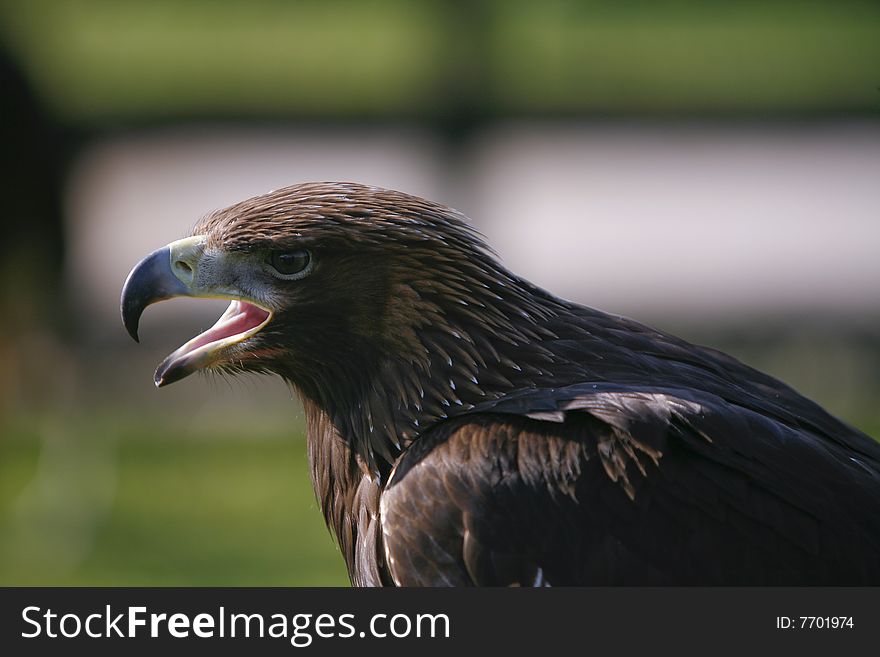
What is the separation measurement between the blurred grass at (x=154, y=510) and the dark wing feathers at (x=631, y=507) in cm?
506

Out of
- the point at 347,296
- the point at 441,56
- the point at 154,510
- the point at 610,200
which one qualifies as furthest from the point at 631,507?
the point at 610,200

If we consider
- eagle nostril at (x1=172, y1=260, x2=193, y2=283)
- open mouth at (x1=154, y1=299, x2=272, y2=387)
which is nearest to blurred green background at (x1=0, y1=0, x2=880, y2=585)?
open mouth at (x1=154, y1=299, x2=272, y2=387)

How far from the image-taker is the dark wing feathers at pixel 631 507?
124 inches

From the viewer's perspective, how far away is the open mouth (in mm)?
3467

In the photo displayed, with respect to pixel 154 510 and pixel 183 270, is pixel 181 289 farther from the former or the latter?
pixel 154 510

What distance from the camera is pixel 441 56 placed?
12438mm

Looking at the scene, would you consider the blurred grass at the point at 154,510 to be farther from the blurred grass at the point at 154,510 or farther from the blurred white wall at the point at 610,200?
the blurred white wall at the point at 610,200

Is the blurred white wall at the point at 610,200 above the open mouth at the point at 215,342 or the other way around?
above

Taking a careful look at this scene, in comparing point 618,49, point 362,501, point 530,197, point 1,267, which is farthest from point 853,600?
point 618,49

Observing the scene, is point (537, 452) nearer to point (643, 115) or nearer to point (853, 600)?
point (853, 600)

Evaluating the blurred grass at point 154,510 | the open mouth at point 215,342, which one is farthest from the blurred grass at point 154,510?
the open mouth at point 215,342

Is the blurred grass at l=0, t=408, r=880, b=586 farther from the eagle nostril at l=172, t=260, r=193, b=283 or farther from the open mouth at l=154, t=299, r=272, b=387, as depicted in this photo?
Answer: the eagle nostril at l=172, t=260, r=193, b=283

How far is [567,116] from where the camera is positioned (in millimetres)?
13430

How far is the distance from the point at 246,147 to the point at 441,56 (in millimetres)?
2376
